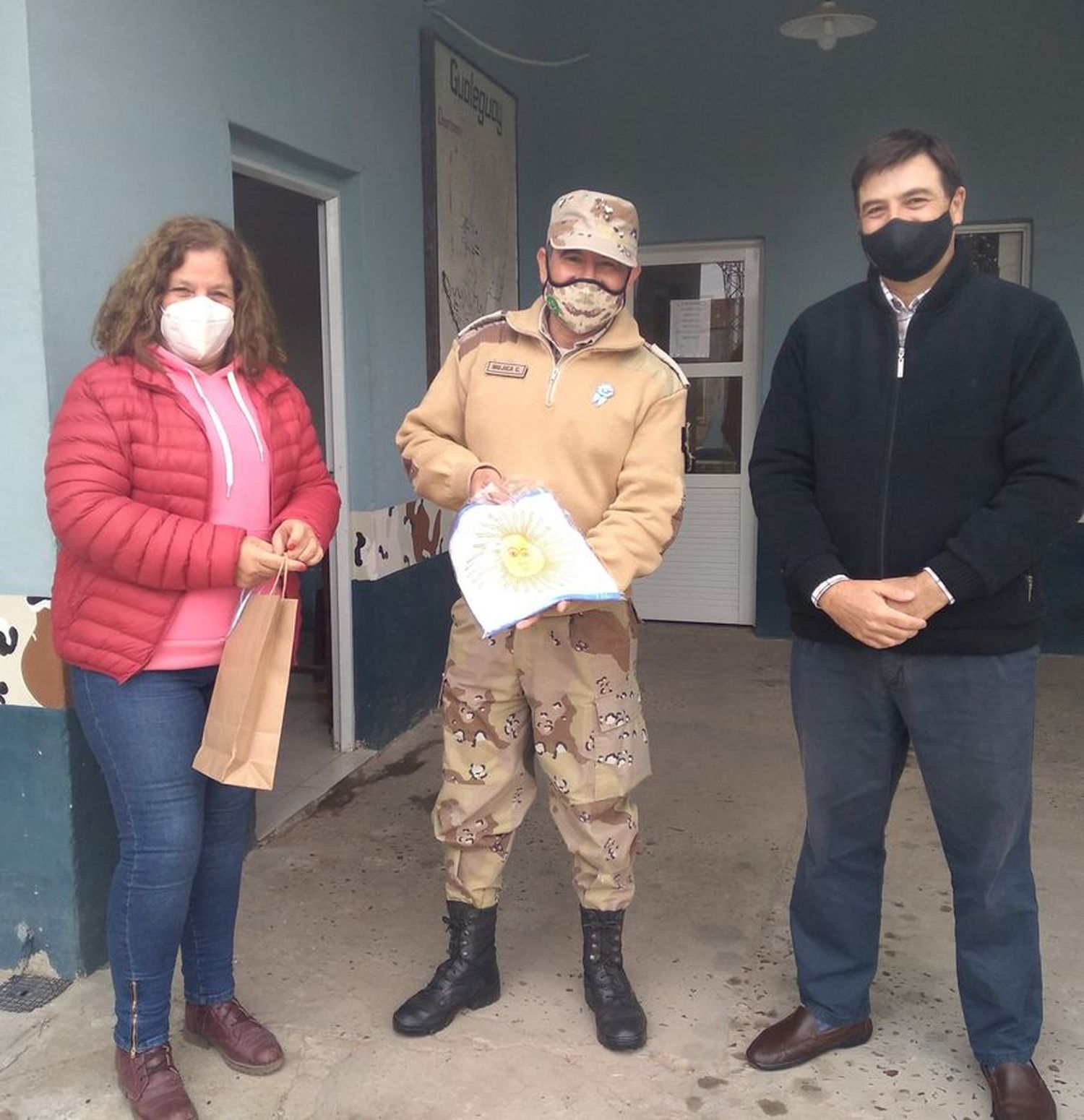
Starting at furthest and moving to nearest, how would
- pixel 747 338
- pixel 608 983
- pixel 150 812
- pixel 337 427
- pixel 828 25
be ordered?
pixel 747 338 → pixel 828 25 → pixel 337 427 → pixel 608 983 → pixel 150 812

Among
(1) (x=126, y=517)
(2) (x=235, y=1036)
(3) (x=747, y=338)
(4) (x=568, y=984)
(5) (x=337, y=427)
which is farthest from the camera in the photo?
(3) (x=747, y=338)

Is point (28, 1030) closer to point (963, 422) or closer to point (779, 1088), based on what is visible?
point (779, 1088)

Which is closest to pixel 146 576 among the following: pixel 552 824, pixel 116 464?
pixel 116 464

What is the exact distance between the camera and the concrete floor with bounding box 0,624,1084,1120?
2.23 metres

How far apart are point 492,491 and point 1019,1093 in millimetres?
1518

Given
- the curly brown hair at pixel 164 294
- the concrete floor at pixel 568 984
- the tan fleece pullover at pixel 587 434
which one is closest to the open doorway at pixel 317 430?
the concrete floor at pixel 568 984

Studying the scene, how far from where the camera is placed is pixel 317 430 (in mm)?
5480

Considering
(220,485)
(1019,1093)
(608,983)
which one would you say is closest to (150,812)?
(220,485)

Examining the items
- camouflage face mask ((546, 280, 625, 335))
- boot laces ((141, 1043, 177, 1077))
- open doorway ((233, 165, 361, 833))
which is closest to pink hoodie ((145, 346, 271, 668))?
camouflage face mask ((546, 280, 625, 335))

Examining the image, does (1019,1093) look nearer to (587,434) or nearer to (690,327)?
(587,434)

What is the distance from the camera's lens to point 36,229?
239 centimetres

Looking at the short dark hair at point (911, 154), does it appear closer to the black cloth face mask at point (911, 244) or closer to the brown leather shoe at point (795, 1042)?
the black cloth face mask at point (911, 244)

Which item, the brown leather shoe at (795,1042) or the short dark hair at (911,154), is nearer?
the short dark hair at (911,154)

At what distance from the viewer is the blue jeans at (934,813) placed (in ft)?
6.77
